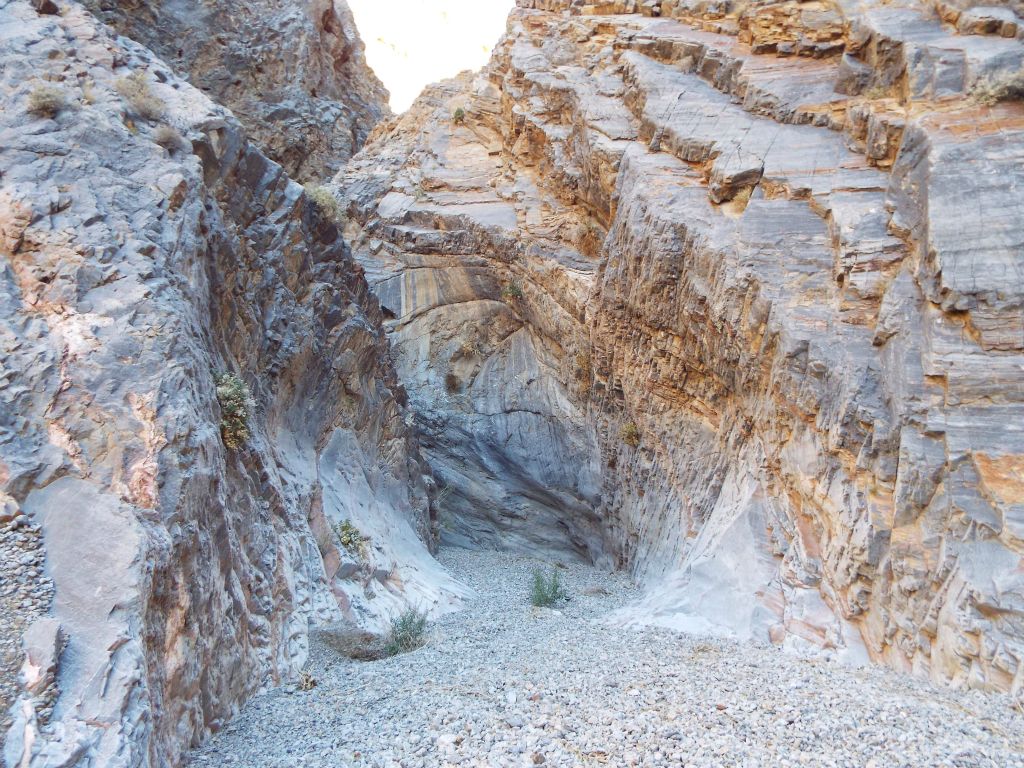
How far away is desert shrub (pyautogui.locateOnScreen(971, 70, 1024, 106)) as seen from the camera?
34.6ft

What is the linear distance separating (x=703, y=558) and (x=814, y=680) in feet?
13.7

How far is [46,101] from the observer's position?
8.75 m

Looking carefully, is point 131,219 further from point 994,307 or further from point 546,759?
point 994,307

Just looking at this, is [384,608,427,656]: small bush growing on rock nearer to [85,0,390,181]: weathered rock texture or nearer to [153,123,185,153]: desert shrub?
[153,123,185,153]: desert shrub

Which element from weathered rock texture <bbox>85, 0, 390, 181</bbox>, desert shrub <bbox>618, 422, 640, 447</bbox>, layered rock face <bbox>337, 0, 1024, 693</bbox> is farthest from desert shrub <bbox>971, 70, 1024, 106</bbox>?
weathered rock texture <bbox>85, 0, 390, 181</bbox>

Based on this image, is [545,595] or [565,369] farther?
[565,369]

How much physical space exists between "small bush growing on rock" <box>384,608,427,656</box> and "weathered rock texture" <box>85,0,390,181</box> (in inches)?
940

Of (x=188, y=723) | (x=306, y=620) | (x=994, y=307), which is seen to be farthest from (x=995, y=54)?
(x=188, y=723)

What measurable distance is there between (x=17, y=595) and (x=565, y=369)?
1599 cm

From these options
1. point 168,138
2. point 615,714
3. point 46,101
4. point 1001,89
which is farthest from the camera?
point 1001,89

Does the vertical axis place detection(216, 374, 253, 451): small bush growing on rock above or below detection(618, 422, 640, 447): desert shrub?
below

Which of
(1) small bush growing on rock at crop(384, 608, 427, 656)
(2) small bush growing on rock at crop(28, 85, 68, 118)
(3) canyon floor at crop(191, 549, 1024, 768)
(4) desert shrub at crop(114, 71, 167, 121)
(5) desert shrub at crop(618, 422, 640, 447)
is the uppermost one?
(4) desert shrub at crop(114, 71, 167, 121)

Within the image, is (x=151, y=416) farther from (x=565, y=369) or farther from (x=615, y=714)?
(x=565, y=369)

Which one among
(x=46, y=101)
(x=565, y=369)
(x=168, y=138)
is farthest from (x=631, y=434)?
(x=46, y=101)
